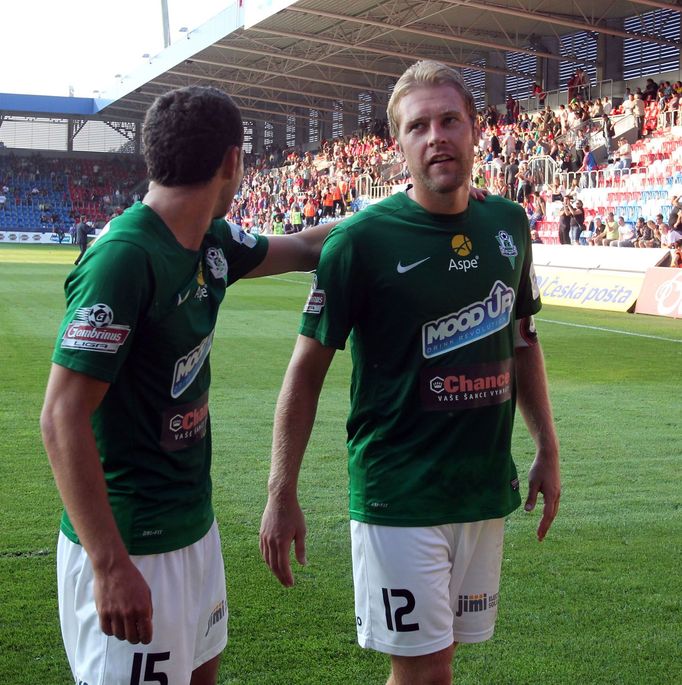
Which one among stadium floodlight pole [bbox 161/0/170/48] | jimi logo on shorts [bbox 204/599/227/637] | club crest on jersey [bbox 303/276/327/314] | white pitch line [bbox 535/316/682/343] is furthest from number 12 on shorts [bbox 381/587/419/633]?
stadium floodlight pole [bbox 161/0/170/48]

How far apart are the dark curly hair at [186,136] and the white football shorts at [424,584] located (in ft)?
3.86

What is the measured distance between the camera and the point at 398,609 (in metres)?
2.86

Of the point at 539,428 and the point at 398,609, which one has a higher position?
the point at 539,428

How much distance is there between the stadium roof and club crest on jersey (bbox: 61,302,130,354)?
2832 cm

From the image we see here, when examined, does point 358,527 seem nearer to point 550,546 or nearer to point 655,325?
point 550,546

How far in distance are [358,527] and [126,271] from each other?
3.80 feet

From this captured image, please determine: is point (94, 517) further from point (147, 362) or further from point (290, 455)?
point (290, 455)

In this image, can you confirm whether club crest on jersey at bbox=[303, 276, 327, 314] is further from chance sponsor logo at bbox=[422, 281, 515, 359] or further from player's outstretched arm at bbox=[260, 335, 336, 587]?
chance sponsor logo at bbox=[422, 281, 515, 359]

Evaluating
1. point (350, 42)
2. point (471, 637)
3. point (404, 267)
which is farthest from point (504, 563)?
point (350, 42)

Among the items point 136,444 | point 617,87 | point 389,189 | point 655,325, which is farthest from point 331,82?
point 136,444

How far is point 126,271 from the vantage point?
225 cm

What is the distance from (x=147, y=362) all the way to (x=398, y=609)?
3.46 ft

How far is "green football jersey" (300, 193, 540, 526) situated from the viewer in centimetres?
294

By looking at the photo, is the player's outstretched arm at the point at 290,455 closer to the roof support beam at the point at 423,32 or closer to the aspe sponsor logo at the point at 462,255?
the aspe sponsor logo at the point at 462,255
